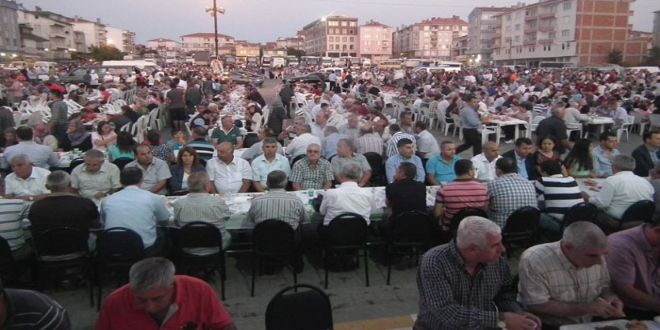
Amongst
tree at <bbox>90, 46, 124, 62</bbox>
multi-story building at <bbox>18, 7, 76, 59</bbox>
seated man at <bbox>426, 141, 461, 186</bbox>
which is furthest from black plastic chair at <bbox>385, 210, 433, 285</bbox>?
multi-story building at <bbox>18, 7, 76, 59</bbox>

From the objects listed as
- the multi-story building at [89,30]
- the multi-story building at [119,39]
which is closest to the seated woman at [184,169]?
the multi-story building at [89,30]

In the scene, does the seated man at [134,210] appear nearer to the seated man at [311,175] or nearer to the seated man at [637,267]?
the seated man at [311,175]

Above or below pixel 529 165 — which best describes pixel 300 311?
below

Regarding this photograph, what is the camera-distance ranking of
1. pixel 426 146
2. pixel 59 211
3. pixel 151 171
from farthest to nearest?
pixel 426 146 < pixel 151 171 < pixel 59 211

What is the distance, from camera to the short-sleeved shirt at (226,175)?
18.6 ft

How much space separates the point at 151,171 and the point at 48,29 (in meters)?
90.9

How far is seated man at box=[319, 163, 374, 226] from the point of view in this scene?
171 inches

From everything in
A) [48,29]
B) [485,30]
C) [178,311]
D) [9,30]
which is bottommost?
[178,311]

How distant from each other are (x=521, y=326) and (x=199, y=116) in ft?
27.5

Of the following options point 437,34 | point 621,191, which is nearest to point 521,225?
point 621,191

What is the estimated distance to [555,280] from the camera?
2.65 metres

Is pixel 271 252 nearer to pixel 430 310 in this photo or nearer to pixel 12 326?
pixel 430 310

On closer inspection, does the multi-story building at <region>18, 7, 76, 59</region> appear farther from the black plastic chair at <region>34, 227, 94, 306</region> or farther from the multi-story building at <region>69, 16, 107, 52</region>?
the black plastic chair at <region>34, 227, 94, 306</region>

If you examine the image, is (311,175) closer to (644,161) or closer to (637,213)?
(637,213)
